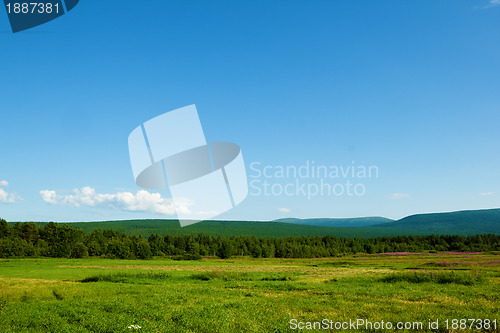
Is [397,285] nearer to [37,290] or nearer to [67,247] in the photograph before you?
[37,290]

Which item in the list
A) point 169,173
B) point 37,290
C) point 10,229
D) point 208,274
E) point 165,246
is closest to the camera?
point 169,173

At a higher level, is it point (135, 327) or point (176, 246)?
point (135, 327)

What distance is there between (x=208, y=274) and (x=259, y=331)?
27742 mm

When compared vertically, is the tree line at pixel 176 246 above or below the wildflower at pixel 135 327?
below

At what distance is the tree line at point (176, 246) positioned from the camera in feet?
355

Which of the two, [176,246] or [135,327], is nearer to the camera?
[135,327]

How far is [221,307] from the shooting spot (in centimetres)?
1973

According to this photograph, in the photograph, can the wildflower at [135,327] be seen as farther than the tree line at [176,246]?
No

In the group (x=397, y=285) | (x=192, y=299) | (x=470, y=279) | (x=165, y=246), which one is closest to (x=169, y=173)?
(x=192, y=299)

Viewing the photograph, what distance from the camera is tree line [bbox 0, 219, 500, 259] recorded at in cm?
10812

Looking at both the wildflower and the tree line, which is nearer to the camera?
the wildflower

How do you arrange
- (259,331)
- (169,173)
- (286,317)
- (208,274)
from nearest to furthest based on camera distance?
1. (259,331)
2. (286,317)
3. (169,173)
4. (208,274)

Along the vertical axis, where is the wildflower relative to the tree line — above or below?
above

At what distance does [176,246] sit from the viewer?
136250 millimetres
